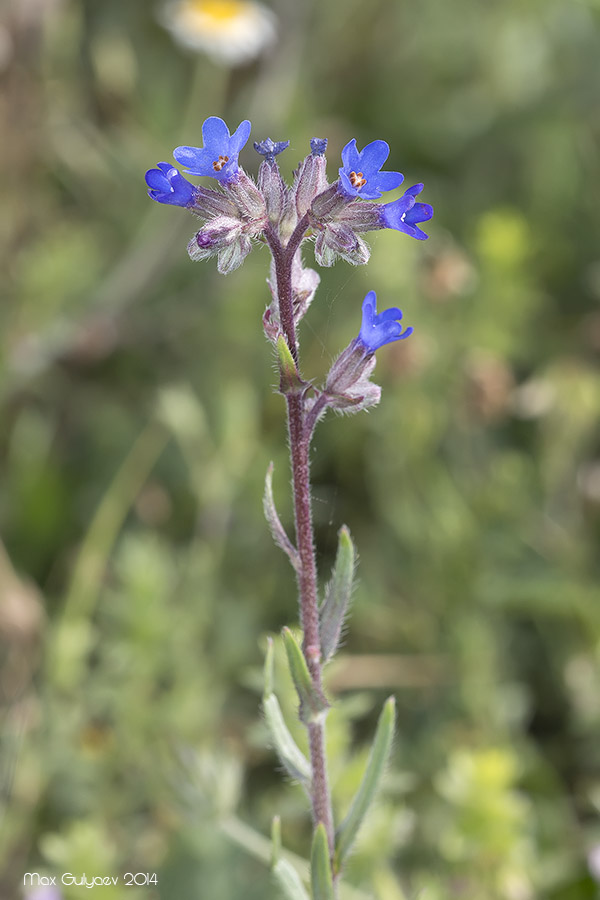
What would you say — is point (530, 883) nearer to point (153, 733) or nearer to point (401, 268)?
point (153, 733)

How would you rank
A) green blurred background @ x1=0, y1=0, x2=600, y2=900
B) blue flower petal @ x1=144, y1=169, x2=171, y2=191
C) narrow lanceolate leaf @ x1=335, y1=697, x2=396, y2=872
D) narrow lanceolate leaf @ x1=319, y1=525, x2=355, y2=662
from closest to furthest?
blue flower petal @ x1=144, y1=169, x2=171, y2=191
narrow lanceolate leaf @ x1=319, y1=525, x2=355, y2=662
narrow lanceolate leaf @ x1=335, y1=697, x2=396, y2=872
green blurred background @ x1=0, y1=0, x2=600, y2=900

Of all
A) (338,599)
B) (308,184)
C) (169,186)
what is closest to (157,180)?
(169,186)

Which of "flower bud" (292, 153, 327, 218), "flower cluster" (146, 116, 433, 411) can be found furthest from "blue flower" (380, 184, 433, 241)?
"flower bud" (292, 153, 327, 218)

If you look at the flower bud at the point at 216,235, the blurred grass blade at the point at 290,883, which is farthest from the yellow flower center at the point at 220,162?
the blurred grass blade at the point at 290,883

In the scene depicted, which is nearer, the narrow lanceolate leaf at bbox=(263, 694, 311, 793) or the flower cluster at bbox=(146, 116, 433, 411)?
the flower cluster at bbox=(146, 116, 433, 411)

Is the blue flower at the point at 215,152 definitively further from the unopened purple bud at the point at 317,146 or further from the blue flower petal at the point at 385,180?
the blue flower petal at the point at 385,180

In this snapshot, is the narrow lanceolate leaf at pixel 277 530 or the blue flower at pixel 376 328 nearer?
the blue flower at pixel 376 328

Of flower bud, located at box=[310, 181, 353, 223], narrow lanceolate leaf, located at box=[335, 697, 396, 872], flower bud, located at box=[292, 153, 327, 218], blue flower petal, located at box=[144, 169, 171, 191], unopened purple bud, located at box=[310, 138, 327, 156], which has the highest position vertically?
unopened purple bud, located at box=[310, 138, 327, 156]

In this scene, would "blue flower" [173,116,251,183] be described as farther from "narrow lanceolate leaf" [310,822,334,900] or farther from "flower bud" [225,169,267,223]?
"narrow lanceolate leaf" [310,822,334,900]
